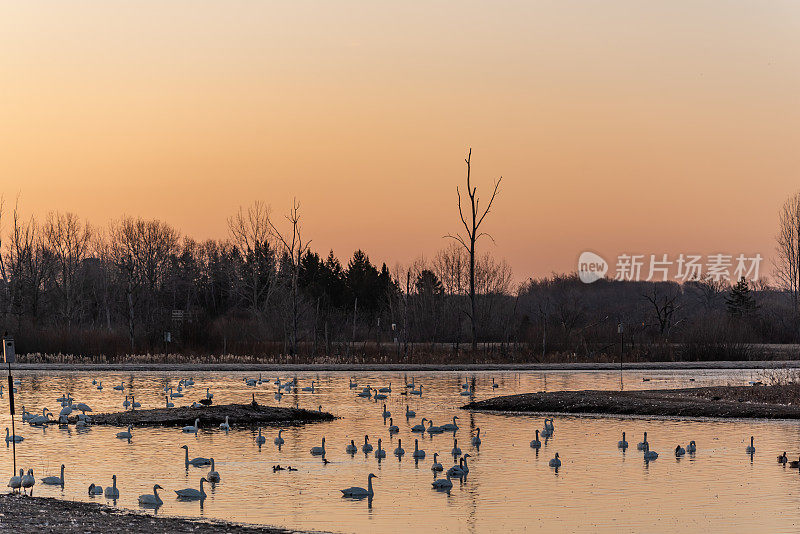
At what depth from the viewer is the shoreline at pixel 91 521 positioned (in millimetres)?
14625

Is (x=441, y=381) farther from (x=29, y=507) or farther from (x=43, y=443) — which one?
(x=29, y=507)

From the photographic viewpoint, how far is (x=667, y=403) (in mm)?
32969

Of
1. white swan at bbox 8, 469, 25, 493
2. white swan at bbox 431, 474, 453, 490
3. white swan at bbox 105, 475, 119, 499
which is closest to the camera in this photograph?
white swan at bbox 105, 475, 119, 499

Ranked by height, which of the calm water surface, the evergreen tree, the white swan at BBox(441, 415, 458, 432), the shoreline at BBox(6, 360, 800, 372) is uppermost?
the evergreen tree

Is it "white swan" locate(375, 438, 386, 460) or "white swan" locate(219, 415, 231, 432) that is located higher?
"white swan" locate(219, 415, 231, 432)

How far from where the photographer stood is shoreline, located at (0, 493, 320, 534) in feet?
48.0

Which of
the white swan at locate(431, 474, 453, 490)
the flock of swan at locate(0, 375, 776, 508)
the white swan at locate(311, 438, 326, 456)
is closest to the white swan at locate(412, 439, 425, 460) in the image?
the flock of swan at locate(0, 375, 776, 508)

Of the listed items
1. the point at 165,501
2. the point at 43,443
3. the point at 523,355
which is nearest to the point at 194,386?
the point at 43,443

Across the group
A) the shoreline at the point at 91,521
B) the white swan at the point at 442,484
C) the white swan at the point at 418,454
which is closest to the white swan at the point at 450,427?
the white swan at the point at 418,454

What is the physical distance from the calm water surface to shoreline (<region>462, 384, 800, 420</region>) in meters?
1.22

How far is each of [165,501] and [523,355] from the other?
3926 centimetres

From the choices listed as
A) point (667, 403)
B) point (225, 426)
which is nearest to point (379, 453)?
point (225, 426)

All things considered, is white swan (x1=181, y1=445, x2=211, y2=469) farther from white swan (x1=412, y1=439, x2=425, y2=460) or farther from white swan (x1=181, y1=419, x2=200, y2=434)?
white swan (x1=181, y1=419, x2=200, y2=434)

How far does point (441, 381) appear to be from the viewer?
44812mm
